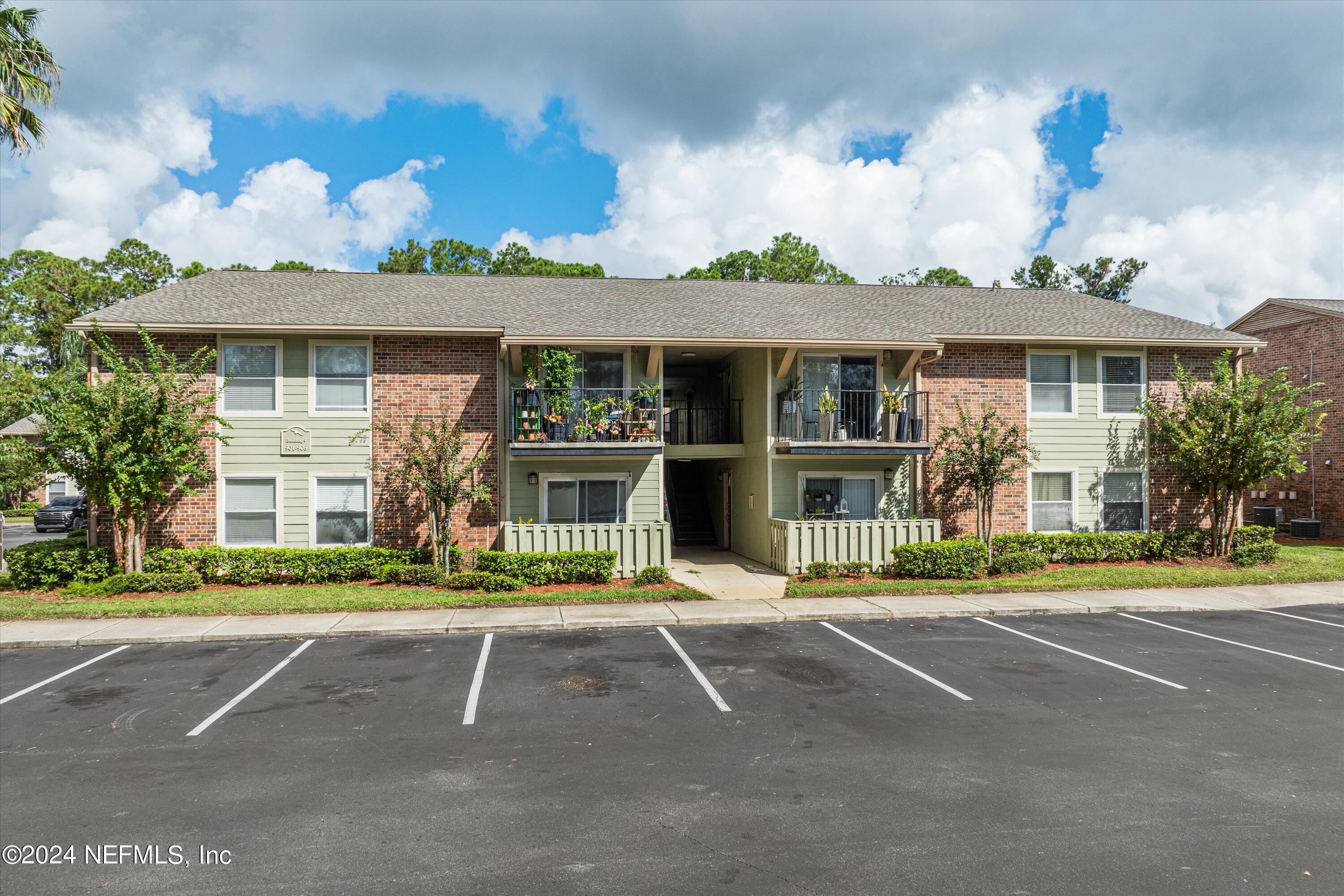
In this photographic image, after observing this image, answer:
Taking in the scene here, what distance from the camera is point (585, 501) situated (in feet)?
55.1

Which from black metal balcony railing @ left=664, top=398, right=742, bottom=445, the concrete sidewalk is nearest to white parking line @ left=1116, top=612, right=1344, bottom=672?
the concrete sidewalk

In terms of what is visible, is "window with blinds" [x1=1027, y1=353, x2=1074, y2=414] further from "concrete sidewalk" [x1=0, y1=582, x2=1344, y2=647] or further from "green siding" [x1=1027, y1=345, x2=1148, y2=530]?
"concrete sidewalk" [x1=0, y1=582, x2=1344, y2=647]

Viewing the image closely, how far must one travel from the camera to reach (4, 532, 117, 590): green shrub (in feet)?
45.9

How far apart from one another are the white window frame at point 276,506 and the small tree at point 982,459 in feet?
46.3

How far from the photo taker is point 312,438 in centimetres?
1566

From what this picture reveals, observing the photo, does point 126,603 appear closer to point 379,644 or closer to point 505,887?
point 379,644

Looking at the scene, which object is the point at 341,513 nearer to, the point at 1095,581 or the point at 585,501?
the point at 585,501

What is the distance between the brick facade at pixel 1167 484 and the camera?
18.0 meters

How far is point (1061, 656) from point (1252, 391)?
11.1m

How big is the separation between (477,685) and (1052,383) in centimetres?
1510

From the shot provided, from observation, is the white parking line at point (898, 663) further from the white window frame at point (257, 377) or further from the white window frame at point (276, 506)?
the white window frame at point (257, 377)

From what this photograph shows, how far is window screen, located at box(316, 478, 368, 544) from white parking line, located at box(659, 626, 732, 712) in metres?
7.74

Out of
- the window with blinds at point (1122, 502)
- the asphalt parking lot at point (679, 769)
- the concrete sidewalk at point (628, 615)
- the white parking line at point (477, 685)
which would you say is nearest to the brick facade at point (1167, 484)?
the window with blinds at point (1122, 502)

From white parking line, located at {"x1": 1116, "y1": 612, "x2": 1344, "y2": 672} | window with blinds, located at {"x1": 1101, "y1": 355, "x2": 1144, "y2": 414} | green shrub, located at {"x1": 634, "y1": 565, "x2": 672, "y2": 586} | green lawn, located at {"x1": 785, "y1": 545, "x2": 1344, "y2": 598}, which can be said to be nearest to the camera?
white parking line, located at {"x1": 1116, "y1": 612, "x2": 1344, "y2": 672}
